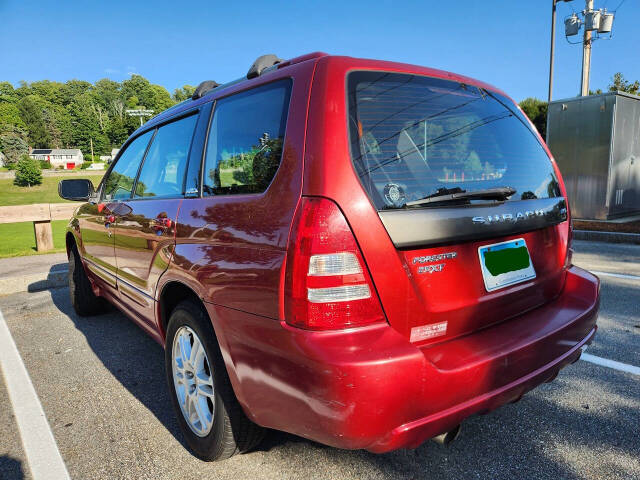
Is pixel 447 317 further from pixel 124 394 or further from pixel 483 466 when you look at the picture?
pixel 124 394

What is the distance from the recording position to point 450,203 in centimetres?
169

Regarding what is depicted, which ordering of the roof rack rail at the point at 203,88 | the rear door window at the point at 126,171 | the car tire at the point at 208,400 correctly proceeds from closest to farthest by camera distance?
the car tire at the point at 208,400
the roof rack rail at the point at 203,88
the rear door window at the point at 126,171

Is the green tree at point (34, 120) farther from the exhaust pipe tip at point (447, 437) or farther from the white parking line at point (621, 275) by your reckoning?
the exhaust pipe tip at point (447, 437)

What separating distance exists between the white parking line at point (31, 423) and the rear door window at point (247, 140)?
5.02 ft

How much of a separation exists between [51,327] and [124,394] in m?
2.02

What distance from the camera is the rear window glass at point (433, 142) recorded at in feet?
5.26

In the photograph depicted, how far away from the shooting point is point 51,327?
4.30m

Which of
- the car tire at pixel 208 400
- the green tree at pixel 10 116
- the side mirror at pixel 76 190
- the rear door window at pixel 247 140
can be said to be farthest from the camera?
the green tree at pixel 10 116

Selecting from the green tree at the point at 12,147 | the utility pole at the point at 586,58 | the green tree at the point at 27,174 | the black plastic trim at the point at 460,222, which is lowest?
the black plastic trim at the point at 460,222

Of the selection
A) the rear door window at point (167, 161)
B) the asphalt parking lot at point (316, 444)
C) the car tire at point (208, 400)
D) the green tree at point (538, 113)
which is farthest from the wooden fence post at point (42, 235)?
the green tree at point (538, 113)

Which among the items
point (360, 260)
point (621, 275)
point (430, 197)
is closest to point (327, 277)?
point (360, 260)

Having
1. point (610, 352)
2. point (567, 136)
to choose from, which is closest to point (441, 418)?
point (610, 352)

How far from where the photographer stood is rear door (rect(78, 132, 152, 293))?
10.7 ft

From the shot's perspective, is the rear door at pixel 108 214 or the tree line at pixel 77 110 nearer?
the rear door at pixel 108 214
